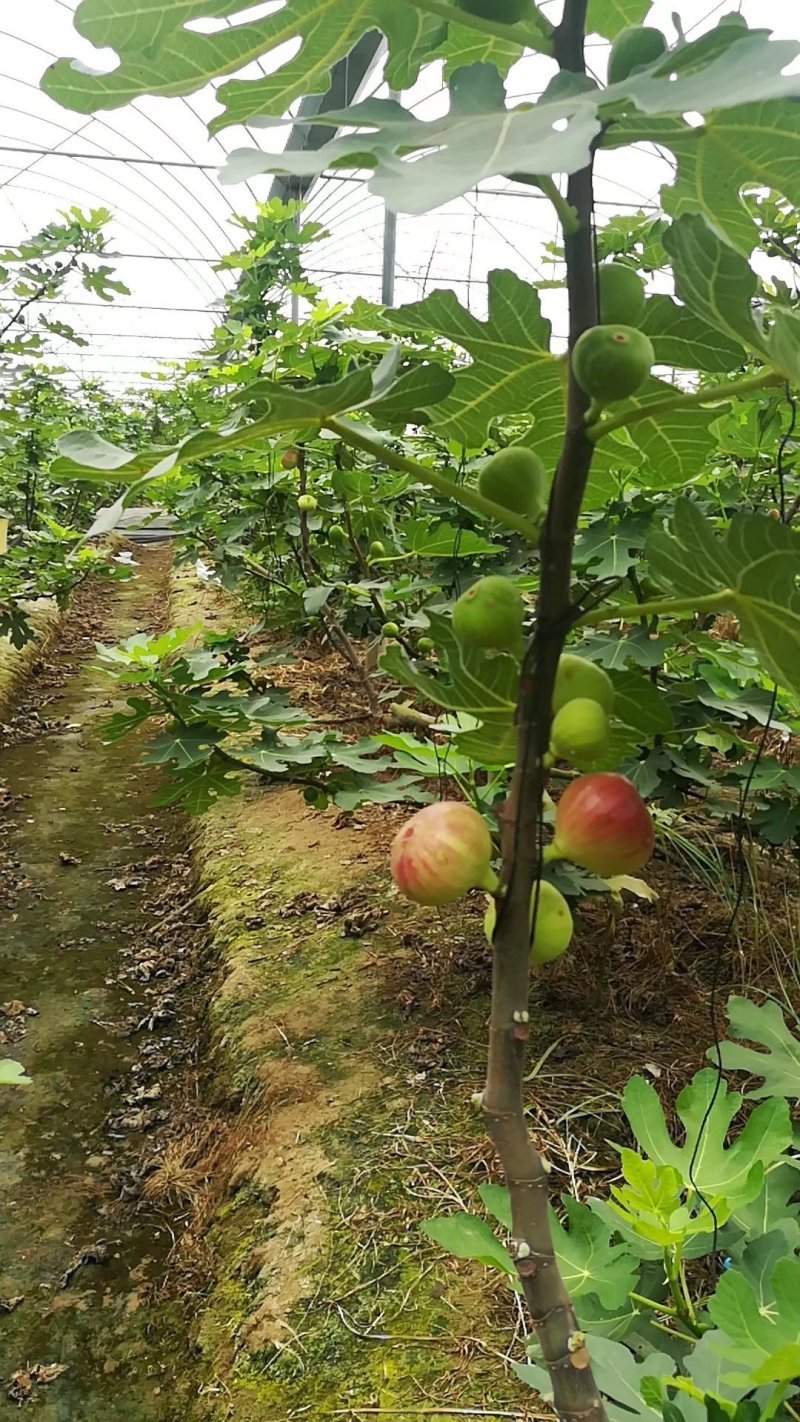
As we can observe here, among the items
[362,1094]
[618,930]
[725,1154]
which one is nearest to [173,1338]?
[362,1094]

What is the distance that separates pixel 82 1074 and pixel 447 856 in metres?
2.24

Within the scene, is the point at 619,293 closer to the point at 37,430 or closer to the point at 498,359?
the point at 498,359

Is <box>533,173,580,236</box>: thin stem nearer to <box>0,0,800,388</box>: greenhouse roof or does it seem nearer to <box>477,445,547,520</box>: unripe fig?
<box>477,445,547,520</box>: unripe fig

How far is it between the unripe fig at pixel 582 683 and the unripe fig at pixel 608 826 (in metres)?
0.04

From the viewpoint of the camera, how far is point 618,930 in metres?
1.93

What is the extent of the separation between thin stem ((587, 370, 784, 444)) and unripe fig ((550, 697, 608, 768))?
0.14m

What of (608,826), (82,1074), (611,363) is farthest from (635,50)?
(82,1074)

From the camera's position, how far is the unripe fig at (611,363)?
1.40 ft

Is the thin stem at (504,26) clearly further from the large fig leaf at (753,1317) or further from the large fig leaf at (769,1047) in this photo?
the large fig leaf at (769,1047)

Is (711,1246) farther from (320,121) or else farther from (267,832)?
(267,832)

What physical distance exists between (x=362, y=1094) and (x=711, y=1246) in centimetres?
92

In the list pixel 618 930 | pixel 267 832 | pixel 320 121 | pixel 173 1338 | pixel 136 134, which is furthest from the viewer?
pixel 136 134

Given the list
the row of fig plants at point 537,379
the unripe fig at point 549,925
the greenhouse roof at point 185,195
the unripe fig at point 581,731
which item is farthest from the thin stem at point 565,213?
the greenhouse roof at point 185,195

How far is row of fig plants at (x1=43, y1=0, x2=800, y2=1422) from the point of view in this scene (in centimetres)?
40
